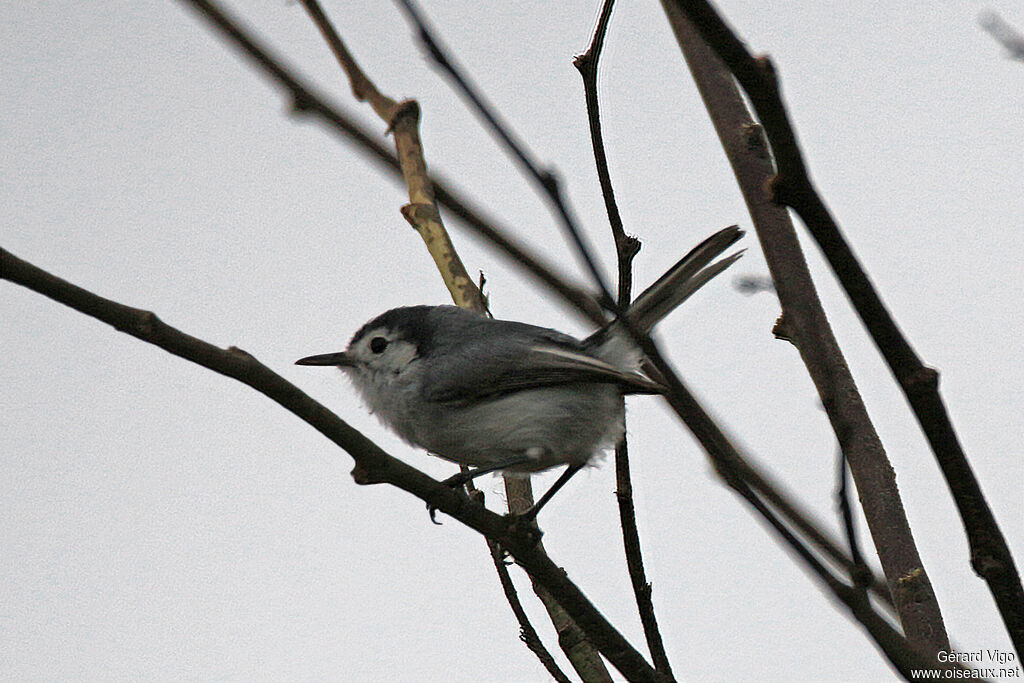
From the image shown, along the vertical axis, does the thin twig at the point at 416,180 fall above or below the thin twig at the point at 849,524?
above

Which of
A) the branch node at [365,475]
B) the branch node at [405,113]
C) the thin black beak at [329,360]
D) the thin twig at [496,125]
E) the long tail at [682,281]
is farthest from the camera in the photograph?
the thin black beak at [329,360]

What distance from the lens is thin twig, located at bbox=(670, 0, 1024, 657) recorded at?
99cm

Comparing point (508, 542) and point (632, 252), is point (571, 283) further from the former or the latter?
point (508, 542)

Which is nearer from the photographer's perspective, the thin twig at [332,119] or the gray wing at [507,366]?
the thin twig at [332,119]

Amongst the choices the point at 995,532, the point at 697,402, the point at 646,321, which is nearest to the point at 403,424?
the point at 646,321

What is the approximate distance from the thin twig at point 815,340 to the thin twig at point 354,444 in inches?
→ 17.3

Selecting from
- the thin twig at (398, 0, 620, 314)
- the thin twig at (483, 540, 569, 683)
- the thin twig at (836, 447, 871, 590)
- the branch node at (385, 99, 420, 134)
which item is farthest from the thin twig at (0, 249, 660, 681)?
the branch node at (385, 99, 420, 134)

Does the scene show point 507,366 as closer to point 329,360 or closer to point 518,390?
point 518,390

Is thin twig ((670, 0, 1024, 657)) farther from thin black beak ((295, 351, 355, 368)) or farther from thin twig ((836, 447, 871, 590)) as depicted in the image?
thin black beak ((295, 351, 355, 368))

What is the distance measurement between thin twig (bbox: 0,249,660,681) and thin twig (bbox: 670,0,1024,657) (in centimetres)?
66

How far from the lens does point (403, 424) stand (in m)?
2.76

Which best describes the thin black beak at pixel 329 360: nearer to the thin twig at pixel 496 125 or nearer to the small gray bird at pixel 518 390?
the small gray bird at pixel 518 390

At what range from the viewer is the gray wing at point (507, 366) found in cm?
260

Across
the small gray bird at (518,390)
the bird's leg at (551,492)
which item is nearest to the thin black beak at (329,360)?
the small gray bird at (518,390)
